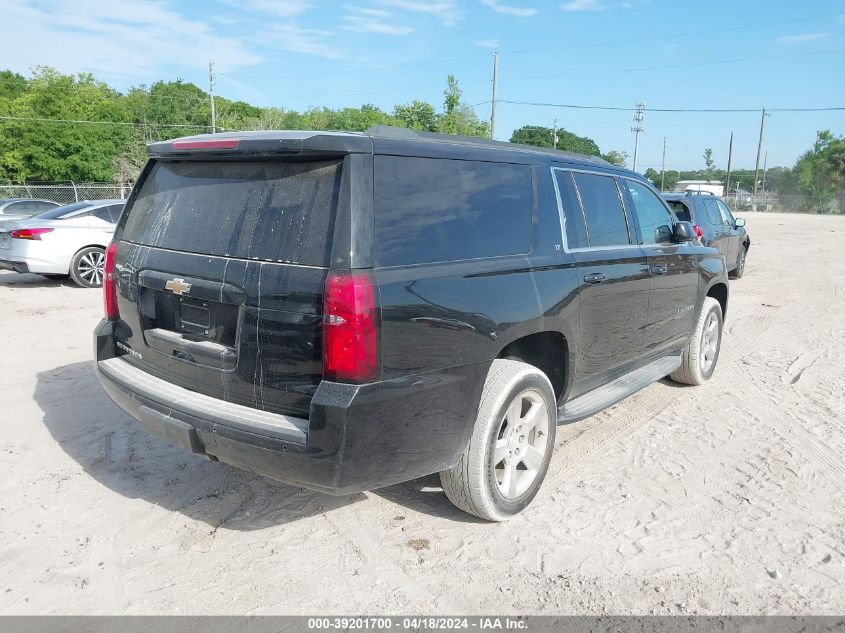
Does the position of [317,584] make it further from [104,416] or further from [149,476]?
[104,416]

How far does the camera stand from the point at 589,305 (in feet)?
13.3

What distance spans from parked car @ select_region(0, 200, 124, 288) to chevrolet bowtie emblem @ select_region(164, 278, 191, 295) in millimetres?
9200

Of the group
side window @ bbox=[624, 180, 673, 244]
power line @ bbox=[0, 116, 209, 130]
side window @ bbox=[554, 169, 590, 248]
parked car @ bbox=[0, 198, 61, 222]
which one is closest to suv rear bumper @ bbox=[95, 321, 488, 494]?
side window @ bbox=[554, 169, 590, 248]

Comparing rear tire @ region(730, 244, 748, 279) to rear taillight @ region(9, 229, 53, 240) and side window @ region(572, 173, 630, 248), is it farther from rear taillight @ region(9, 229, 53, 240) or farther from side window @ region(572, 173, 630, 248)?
rear taillight @ region(9, 229, 53, 240)

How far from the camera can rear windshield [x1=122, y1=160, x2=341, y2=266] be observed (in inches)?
112

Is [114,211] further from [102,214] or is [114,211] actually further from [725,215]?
[725,215]

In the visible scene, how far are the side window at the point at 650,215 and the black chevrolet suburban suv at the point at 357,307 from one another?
38.3 inches

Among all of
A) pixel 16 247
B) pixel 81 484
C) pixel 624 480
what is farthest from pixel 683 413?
pixel 16 247

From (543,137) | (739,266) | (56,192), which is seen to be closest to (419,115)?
(56,192)

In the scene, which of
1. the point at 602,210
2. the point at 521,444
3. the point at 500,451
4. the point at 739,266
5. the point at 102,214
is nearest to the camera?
the point at 500,451

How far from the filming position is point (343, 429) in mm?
2709

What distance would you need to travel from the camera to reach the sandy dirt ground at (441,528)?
2.96 meters

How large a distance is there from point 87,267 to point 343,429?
10.4m

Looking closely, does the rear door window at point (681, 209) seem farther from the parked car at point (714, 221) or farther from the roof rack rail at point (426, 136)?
the roof rack rail at point (426, 136)
